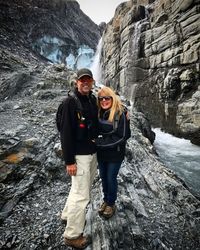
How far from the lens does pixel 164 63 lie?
20.6 meters

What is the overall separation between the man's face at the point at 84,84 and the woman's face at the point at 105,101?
284 millimetres

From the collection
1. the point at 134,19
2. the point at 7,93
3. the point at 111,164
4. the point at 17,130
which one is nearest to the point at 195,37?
the point at 134,19

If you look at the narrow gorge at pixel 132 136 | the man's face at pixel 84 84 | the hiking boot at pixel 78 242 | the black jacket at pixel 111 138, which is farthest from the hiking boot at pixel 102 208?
the man's face at pixel 84 84

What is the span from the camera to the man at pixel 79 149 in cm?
371

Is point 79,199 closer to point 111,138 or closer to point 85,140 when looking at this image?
point 85,140

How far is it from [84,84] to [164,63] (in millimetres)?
18428

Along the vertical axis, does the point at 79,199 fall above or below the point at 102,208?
above

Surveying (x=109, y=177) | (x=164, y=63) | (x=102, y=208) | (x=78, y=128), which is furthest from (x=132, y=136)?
(x=164, y=63)

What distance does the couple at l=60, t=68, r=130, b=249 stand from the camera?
12.2ft

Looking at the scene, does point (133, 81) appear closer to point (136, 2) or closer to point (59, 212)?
point (136, 2)

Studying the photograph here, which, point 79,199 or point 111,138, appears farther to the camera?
point 111,138

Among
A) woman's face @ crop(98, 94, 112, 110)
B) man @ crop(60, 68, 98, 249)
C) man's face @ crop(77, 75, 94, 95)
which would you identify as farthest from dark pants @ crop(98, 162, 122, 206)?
man's face @ crop(77, 75, 94, 95)

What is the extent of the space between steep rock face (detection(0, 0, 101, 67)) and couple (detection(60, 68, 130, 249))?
28.0m

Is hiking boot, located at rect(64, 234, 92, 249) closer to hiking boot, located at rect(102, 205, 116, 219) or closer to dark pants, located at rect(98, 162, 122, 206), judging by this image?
hiking boot, located at rect(102, 205, 116, 219)
